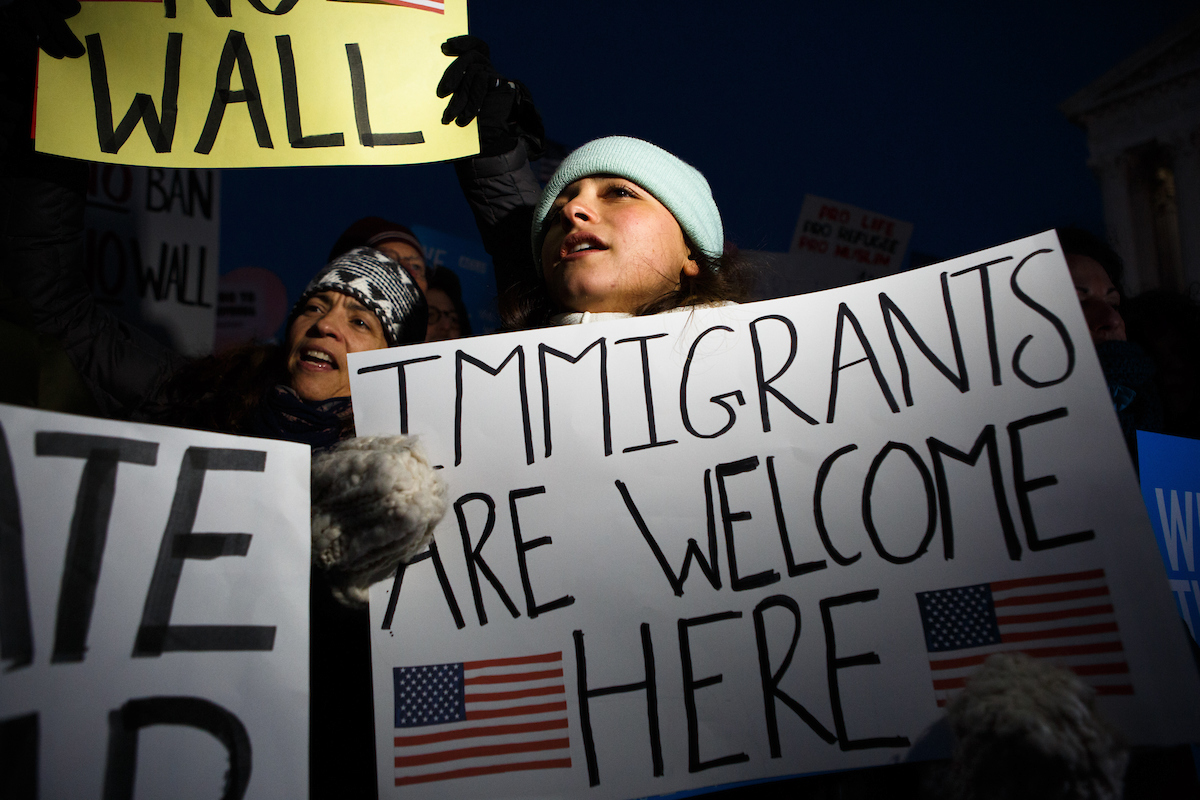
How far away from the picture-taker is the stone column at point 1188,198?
28.0 feet

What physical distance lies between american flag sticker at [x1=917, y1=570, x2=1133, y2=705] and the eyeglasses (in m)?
2.33

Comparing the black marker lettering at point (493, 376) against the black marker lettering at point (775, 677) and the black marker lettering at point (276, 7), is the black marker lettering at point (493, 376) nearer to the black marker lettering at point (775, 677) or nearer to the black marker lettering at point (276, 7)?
the black marker lettering at point (775, 677)

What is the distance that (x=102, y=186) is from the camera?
2.82m

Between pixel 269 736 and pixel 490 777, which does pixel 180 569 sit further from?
pixel 490 777

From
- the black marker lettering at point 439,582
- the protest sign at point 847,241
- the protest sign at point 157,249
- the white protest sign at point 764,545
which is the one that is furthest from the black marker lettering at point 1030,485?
the protest sign at point 847,241

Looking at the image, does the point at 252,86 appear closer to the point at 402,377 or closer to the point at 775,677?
the point at 402,377

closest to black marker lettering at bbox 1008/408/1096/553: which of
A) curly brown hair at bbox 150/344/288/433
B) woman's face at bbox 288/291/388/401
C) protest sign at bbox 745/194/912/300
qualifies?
woman's face at bbox 288/291/388/401

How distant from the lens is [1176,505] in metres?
1.22

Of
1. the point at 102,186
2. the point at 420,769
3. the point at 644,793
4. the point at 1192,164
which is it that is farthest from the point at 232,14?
the point at 1192,164

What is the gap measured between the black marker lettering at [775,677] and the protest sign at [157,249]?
2508 mm

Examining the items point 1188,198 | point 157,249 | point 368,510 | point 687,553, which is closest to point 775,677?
point 687,553

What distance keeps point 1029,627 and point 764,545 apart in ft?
1.07

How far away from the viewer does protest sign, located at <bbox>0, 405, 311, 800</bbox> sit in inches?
30.1

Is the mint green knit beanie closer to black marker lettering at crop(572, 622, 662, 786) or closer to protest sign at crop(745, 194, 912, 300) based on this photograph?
black marker lettering at crop(572, 622, 662, 786)
